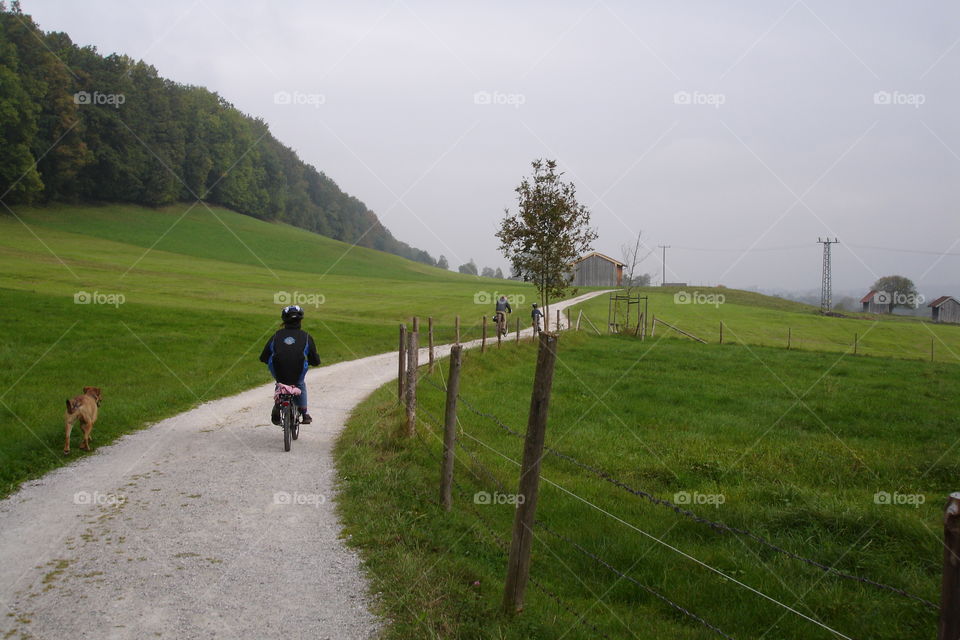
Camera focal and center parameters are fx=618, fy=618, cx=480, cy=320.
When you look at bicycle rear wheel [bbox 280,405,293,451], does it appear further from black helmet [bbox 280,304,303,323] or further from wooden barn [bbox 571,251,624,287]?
wooden barn [bbox 571,251,624,287]

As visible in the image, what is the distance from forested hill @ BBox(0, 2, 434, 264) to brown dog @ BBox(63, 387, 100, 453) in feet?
253

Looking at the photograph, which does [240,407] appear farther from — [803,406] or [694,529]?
[803,406]

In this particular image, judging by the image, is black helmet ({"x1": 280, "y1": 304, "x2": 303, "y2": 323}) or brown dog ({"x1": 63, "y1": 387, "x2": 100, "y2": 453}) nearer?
brown dog ({"x1": 63, "y1": 387, "x2": 100, "y2": 453})

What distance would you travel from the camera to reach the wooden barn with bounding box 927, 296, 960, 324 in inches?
3760

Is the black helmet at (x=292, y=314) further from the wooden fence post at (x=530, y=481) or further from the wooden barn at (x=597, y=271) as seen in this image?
the wooden barn at (x=597, y=271)

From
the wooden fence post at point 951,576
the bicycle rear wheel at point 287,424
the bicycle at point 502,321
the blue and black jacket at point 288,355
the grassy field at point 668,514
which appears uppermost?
the bicycle at point 502,321

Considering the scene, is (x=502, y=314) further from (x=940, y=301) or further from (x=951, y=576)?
(x=940, y=301)

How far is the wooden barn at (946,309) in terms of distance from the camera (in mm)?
95500

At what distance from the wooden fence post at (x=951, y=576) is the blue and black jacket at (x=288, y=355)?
8562 mm

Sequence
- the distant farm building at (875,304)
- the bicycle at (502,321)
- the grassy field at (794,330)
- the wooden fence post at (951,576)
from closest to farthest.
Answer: the wooden fence post at (951,576), the bicycle at (502,321), the grassy field at (794,330), the distant farm building at (875,304)

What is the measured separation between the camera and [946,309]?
96.2 metres

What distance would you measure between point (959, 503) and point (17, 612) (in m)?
6.21

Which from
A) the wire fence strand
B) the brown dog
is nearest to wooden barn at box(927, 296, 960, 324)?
the wire fence strand

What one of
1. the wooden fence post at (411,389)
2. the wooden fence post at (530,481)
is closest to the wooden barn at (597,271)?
the wooden fence post at (411,389)
